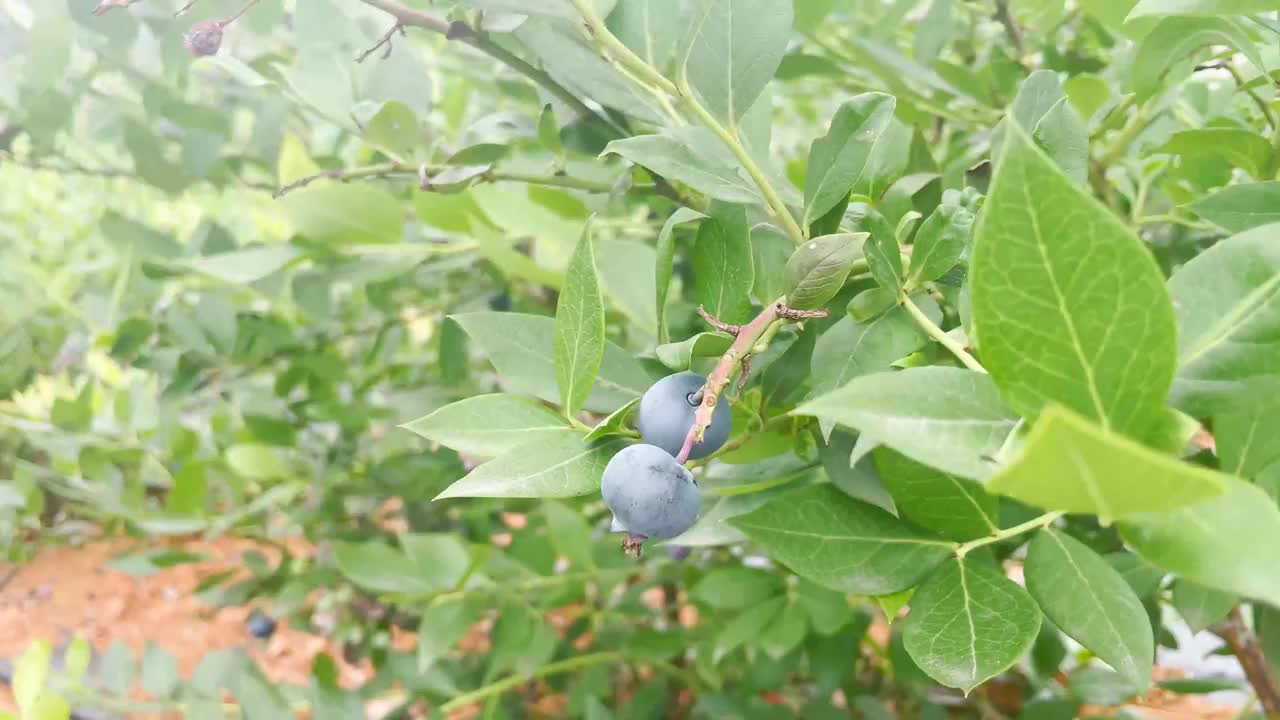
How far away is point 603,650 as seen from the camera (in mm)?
1194

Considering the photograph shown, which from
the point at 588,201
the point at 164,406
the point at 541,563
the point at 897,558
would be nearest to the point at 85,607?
the point at 164,406

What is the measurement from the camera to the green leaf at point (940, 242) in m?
0.36

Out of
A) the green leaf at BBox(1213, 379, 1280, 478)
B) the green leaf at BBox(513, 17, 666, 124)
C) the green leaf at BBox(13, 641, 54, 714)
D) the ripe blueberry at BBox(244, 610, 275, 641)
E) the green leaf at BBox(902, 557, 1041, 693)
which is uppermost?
the green leaf at BBox(513, 17, 666, 124)

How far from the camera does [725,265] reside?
14.8 inches

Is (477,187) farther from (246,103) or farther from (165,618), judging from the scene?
(165,618)

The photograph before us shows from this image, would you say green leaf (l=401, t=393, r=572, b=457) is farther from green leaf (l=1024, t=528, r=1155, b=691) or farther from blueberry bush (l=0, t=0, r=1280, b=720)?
green leaf (l=1024, t=528, r=1155, b=691)

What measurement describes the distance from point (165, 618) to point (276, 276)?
1.46m

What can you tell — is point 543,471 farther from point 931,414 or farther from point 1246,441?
point 1246,441

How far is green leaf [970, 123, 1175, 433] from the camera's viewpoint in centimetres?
20

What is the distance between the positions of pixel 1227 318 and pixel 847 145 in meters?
0.16

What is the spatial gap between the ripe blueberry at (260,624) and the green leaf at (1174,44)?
4.47 ft

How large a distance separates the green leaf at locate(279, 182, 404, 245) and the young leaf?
0.36m

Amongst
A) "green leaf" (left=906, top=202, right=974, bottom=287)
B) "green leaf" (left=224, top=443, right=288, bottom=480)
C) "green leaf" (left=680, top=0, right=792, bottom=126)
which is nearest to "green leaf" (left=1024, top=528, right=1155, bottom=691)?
"green leaf" (left=906, top=202, right=974, bottom=287)

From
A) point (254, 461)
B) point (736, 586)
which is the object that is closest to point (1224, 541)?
point (736, 586)
